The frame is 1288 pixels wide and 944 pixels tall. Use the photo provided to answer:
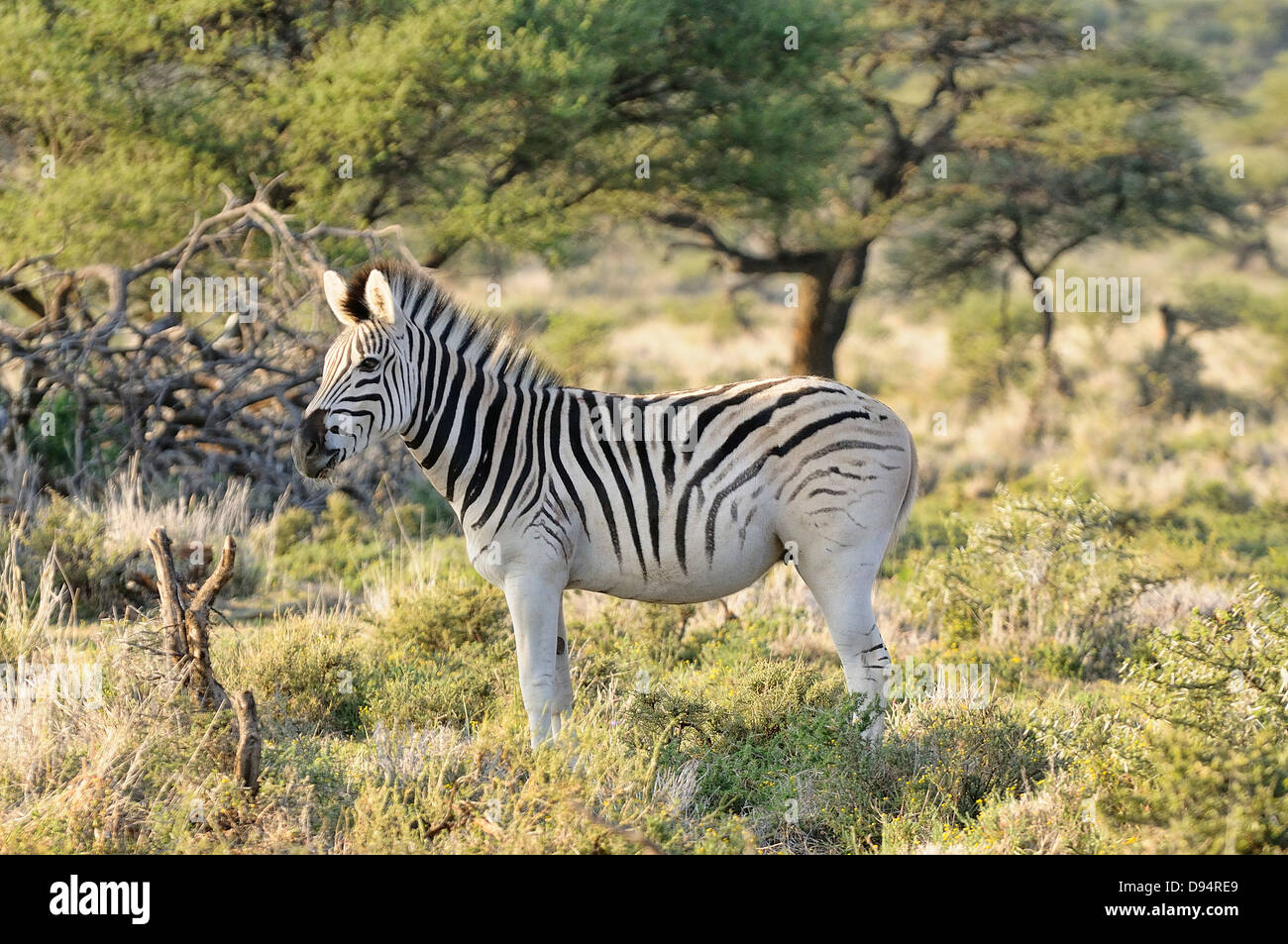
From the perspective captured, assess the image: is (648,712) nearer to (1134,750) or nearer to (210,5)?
(1134,750)

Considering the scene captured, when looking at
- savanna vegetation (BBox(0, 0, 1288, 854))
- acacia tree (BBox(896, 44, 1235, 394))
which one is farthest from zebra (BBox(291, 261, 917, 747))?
acacia tree (BBox(896, 44, 1235, 394))

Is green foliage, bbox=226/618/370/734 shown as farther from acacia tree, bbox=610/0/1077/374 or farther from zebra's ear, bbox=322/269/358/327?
acacia tree, bbox=610/0/1077/374

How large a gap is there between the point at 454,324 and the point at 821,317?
13.5 meters

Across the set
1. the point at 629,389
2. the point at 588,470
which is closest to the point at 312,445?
the point at 588,470

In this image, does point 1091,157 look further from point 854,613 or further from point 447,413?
point 447,413

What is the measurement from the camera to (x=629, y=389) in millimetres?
23375

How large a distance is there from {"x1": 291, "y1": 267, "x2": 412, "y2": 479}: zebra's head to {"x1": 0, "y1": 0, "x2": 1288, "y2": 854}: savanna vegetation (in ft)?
4.48

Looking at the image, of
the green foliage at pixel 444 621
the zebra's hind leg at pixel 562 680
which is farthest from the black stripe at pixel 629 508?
the green foliage at pixel 444 621

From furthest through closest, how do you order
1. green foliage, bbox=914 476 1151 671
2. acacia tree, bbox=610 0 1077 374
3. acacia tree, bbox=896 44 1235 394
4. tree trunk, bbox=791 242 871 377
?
tree trunk, bbox=791 242 871 377
acacia tree, bbox=896 44 1235 394
acacia tree, bbox=610 0 1077 374
green foliage, bbox=914 476 1151 671

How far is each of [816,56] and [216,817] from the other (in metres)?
12.7

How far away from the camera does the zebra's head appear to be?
5723 millimetres

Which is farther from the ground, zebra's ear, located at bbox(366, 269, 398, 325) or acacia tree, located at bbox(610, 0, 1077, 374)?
acacia tree, located at bbox(610, 0, 1077, 374)

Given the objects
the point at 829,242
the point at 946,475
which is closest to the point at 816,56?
the point at 829,242

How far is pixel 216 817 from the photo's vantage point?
5.37 m
